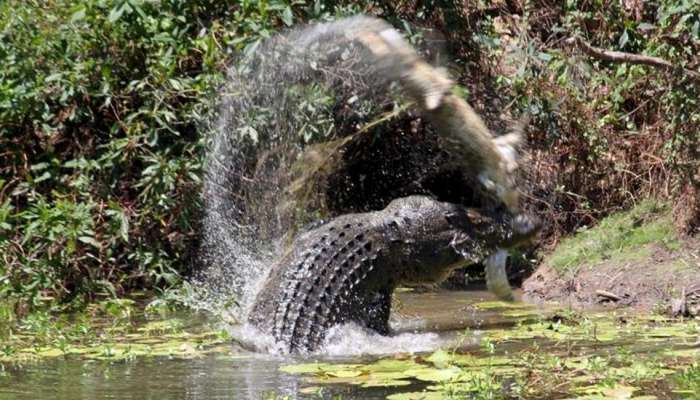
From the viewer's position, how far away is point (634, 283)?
8.27 metres

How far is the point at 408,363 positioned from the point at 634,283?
2.98 meters

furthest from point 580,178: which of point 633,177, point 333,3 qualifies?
point 333,3

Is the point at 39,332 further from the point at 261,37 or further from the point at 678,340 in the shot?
the point at 678,340

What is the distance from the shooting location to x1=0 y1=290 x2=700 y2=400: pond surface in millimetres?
5066

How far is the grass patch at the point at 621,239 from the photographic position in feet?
28.8

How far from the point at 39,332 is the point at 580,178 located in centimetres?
480

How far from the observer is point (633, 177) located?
976cm

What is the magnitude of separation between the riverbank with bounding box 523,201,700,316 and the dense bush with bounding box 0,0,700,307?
0.35 m

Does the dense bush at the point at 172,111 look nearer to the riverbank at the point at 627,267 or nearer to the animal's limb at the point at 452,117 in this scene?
the riverbank at the point at 627,267

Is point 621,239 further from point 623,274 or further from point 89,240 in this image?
point 89,240

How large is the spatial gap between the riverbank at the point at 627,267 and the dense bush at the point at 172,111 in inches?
13.7

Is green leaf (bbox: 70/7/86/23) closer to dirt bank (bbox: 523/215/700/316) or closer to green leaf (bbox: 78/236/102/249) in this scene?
green leaf (bbox: 78/236/102/249)

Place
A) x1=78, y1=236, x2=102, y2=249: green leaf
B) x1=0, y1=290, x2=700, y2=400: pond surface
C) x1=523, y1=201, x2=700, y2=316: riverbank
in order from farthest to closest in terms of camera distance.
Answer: x1=78, y1=236, x2=102, y2=249: green leaf
x1=523, y1=201, x2=700, y2=316: riverbank
x1=0, y1=290, x2=700, y2=400: pond surface

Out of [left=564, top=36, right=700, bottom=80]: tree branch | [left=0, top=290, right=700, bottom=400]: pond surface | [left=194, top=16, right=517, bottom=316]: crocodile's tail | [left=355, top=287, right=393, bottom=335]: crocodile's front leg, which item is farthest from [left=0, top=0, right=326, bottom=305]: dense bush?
[left=355, top=287, right=393, bottom=335]: crocodile's front leg
